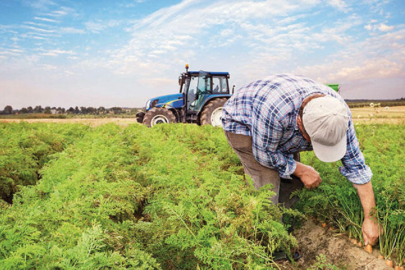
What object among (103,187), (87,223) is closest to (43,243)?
(87,223)

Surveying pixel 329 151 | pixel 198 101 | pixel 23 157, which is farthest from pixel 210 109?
pixel 329 151

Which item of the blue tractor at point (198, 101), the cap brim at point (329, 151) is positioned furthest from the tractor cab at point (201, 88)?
the cap brim at point (329, 151)

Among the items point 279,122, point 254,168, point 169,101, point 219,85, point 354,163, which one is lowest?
point 254,168

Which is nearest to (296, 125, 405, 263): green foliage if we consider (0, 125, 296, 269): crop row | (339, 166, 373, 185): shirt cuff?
(339, 166, 373, 185): shirt cuff

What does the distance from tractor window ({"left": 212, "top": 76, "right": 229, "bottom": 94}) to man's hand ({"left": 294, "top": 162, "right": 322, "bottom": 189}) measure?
33.0 feet

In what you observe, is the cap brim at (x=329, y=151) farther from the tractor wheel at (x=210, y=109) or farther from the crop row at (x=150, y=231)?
the tractor wheel at (x=210, y=109)

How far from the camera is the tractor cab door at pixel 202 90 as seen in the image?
528 inches

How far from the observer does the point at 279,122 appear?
315 cm

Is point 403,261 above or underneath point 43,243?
underneath

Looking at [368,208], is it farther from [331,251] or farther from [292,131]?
[292,131]

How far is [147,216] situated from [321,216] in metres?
2.44

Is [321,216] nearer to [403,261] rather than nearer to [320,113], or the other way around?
[403,261]

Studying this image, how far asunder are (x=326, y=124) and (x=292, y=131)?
61 cm

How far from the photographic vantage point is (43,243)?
258 cm
